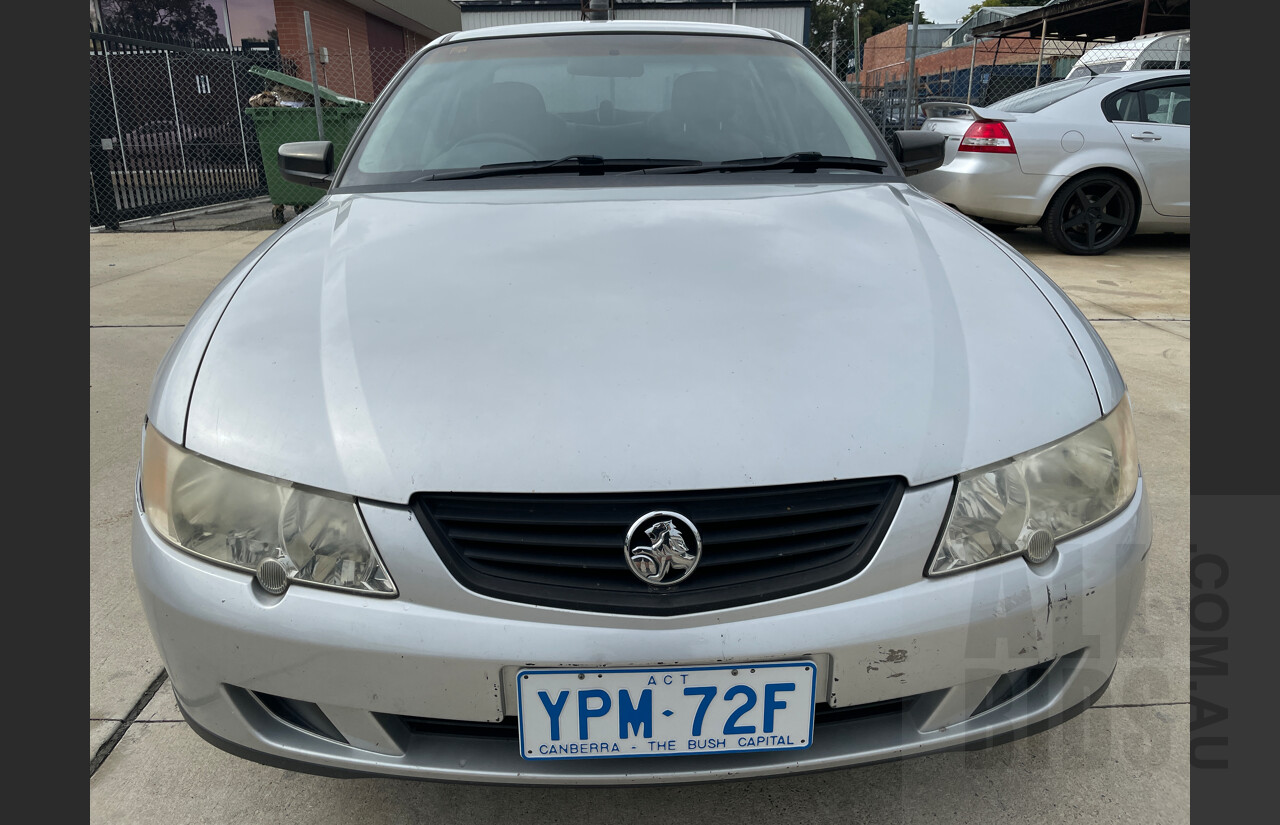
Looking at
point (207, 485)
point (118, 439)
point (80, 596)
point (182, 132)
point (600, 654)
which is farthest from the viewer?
point (182, 132)

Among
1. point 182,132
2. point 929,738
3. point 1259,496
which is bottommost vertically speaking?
point 1259,496

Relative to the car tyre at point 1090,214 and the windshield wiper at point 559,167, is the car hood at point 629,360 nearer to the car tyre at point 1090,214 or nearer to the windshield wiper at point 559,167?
the windshield wiper at point 559,167

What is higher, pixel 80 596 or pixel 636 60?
pixel 636 60

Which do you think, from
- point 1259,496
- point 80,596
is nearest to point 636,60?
point 80,596

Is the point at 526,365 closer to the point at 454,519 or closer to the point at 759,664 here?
the point at 454,519

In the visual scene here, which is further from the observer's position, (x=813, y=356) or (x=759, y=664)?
(x=813, y=356)

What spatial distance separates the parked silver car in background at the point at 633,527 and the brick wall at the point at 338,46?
47.9ft

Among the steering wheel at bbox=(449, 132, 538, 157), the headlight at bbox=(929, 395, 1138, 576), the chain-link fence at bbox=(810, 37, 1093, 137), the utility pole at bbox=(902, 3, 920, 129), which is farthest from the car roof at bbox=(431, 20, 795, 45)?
the utility pole at bbox=(902, 3, 920, 129)

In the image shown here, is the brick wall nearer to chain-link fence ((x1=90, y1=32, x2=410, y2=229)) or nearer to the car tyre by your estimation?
chain-link fence ((x1=90, y1=32, x2=410, y2=229))

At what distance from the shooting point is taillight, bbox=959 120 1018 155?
20.5ft

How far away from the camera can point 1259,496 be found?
2.47 metres

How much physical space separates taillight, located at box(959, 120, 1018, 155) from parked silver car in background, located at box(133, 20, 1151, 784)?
547cm

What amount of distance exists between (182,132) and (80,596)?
10.1m

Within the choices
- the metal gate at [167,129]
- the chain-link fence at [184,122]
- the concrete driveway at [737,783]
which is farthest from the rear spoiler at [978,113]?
the metal gate at [167,129]
